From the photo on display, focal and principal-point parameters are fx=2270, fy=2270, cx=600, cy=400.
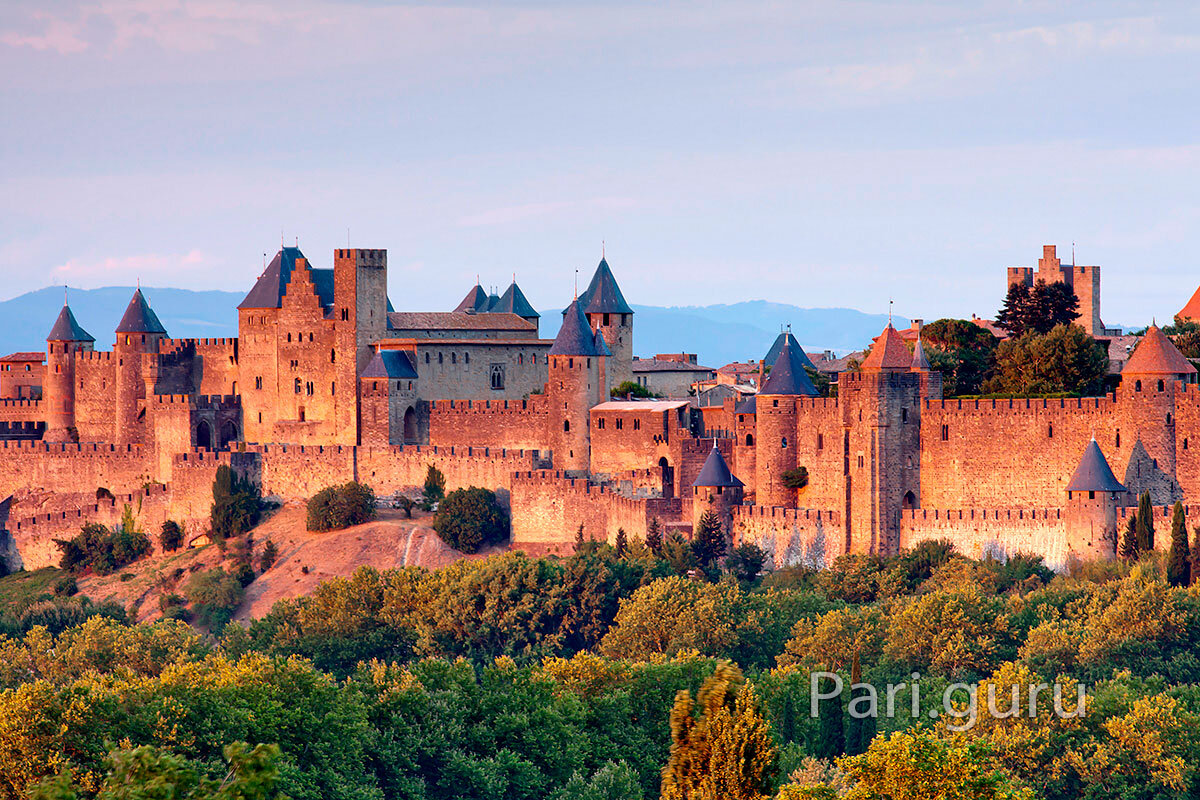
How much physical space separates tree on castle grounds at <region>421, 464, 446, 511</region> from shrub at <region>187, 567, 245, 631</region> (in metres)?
6.46

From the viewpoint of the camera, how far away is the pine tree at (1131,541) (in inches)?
2319

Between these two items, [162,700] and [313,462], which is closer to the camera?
[162,700]

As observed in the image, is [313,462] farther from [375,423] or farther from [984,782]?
[984,782]

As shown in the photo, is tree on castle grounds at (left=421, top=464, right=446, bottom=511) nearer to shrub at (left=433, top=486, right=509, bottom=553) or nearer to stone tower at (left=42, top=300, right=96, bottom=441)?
shrub at (left=433, top=486, right=509, bottom=553)

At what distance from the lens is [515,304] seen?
269 feet

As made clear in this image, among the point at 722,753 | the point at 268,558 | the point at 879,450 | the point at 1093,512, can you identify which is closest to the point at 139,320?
the point at 268,558

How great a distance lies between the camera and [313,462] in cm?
7500

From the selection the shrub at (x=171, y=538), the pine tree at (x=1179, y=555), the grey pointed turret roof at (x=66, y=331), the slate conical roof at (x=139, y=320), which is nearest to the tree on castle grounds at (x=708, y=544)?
the pine tree at (x=1179, y=555)

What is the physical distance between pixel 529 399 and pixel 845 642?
18344mm

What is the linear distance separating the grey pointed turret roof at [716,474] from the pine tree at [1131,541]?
11.9m

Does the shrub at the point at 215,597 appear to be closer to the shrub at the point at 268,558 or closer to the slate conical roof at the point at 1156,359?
the shrub at the point at 268,558

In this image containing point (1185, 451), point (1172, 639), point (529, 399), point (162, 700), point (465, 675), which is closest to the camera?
point (162, 700)

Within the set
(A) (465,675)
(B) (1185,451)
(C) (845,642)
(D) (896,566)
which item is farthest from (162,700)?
(B) (1185,451)

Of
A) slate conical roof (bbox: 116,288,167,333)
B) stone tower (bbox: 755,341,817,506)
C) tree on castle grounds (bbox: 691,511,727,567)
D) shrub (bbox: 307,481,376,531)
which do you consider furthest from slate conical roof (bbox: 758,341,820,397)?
slate conical roof (bbox: 116,288,167,333)
